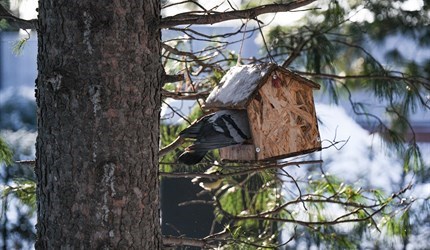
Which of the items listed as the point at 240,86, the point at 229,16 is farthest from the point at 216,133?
the point at 229,16

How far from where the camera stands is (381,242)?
409 centimetres

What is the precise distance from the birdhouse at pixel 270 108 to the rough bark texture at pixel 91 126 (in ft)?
0.97

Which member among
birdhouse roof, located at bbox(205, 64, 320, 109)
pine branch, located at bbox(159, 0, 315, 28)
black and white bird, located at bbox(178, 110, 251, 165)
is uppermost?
pine branch, located at bbox(159, 0, 315, 28)

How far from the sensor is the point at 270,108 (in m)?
1.94

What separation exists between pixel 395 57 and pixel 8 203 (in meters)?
1.84

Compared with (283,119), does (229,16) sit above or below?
above

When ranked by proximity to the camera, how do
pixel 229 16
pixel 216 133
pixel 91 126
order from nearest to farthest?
1. pixel 91 126
2. pixel 229 16
3. pixel 216 133

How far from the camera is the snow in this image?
189 centimetres

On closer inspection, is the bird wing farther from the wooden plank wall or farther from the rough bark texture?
the rough bark texture

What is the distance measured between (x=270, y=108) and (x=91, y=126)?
482 mm

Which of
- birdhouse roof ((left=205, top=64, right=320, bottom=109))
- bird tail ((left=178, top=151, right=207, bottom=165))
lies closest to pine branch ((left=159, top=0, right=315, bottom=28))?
birdhouse roof ((left=205, top=64, right=320, bottom=109))

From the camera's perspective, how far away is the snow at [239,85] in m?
1.89

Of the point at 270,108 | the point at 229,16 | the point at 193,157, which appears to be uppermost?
the point at 229,16

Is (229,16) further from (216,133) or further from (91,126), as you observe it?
(91,126)
